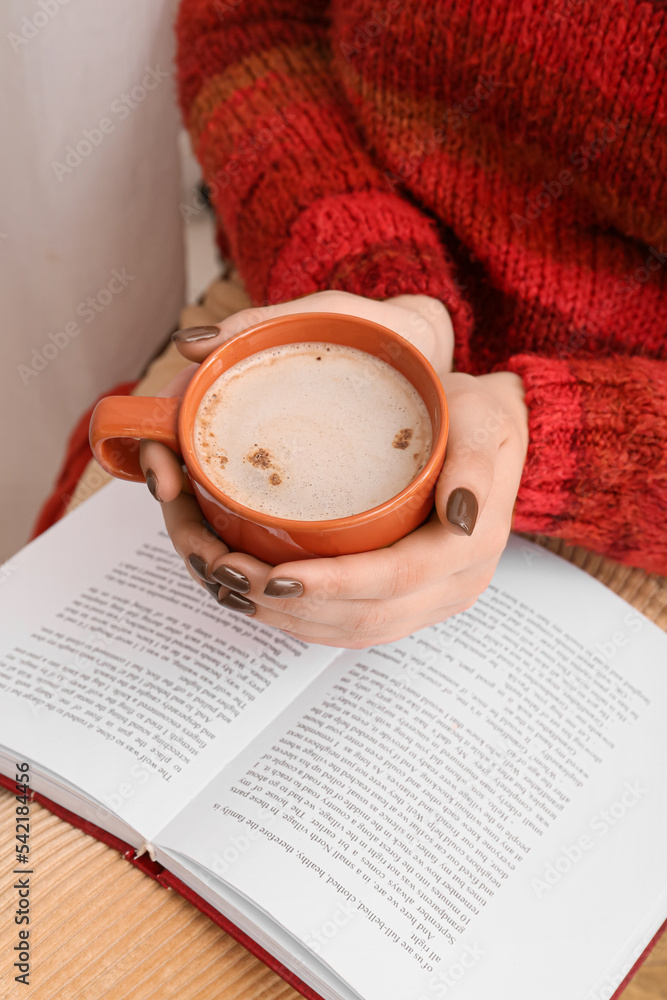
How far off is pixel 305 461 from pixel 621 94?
427mm

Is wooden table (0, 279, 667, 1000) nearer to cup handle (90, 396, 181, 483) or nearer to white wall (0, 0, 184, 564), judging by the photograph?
cup handle (90, 396, 181, 483)

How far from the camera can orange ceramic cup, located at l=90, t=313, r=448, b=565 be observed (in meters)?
0.43

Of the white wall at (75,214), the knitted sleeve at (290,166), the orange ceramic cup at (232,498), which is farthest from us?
the white wall at (75,214)

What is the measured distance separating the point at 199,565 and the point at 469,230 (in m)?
0.44

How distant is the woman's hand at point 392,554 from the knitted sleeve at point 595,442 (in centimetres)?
3

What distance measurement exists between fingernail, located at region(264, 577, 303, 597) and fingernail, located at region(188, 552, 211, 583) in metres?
0.06

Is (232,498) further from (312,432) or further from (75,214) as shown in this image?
(75,214)

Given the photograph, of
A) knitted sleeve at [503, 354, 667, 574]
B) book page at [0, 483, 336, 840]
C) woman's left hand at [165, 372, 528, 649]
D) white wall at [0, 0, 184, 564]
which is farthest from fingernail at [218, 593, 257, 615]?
white wall at [0, 0, 184, 564]

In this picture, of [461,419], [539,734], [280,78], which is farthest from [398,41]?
[539,734]

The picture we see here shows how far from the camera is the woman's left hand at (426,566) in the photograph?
17.9 inches

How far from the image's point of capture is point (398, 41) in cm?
70

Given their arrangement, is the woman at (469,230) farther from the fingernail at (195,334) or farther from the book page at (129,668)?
the book page at (129,668)

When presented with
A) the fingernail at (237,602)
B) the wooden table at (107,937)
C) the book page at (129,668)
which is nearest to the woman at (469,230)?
the fingernail at (237,602)

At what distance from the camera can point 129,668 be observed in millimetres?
623
